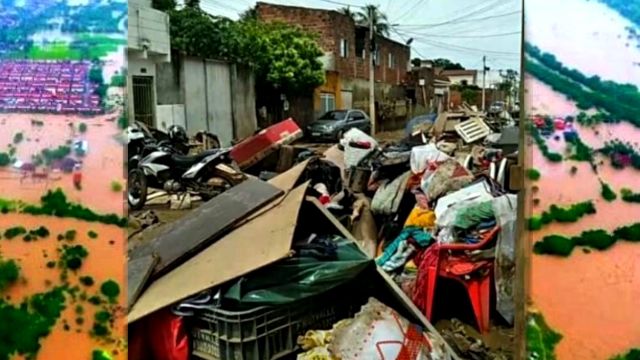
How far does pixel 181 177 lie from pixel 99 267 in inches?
215

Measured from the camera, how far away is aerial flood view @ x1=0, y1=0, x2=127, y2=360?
5.55 feet

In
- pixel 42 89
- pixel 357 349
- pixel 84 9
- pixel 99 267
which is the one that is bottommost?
pixel 357 349

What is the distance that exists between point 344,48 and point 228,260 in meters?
16.1

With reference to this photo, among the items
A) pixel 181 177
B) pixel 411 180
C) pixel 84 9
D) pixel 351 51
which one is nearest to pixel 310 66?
pixel 351 51

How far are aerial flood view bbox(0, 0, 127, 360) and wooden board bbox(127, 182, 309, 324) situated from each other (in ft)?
2.38

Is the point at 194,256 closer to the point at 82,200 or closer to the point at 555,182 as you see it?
the point at 82,200

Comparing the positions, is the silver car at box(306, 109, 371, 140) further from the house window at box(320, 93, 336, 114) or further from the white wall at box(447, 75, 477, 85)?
the white wall at box(447, 75, 477, 85)

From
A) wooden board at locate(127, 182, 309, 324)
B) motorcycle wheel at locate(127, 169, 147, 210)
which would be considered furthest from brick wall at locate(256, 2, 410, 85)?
wooden board at locate(127, 182, 309, 324)

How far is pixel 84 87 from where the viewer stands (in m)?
1.72

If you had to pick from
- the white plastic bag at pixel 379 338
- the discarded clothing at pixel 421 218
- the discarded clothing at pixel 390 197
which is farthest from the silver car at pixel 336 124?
the white plastic bag at pixel 379 338

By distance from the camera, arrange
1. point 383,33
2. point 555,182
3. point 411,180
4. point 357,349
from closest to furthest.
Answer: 1. point 555,182
2. point 357,349
3. point 411,180
4. point 383,33

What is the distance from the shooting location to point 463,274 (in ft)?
11.6

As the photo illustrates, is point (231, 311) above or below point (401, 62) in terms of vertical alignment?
below

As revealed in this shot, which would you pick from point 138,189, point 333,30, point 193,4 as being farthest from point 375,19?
point 138,189
